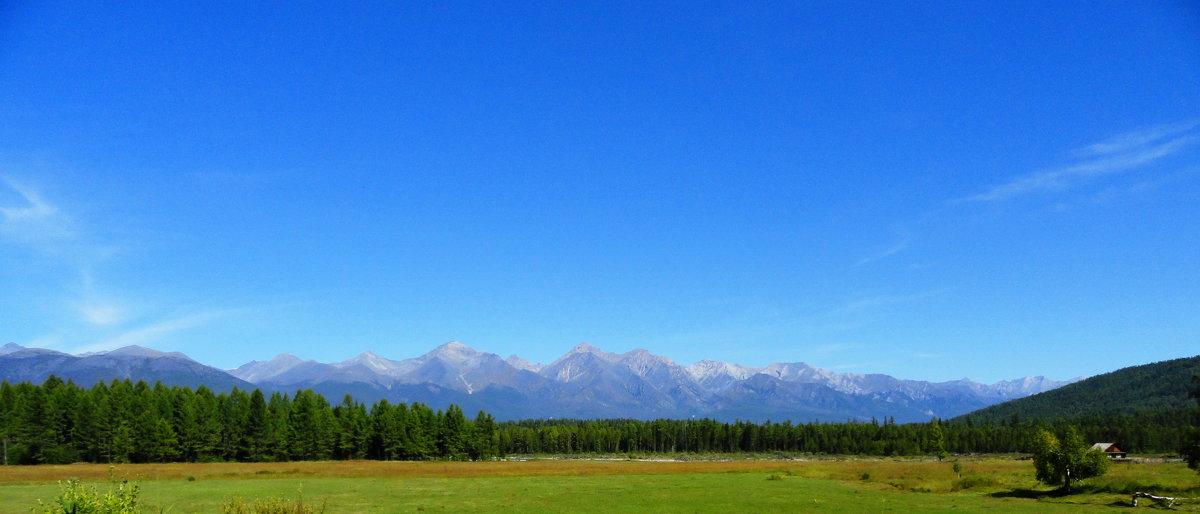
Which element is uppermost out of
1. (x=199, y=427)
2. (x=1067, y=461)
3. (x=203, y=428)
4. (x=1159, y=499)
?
(x=199, y=427)

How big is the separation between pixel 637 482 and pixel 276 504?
55387 millimetres

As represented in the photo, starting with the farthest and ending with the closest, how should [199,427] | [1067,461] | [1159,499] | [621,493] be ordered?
1. [199,427]
2. [1067,461]
3. [621,493]
4. [1159,499]

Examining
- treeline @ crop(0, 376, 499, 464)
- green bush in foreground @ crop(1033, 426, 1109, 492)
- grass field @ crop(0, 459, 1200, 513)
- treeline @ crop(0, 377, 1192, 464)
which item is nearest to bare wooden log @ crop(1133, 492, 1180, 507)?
grass field @ crop(0, 459, 1200, 513)

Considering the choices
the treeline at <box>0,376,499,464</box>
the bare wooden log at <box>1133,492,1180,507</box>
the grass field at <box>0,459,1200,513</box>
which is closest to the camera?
the grass field at <box>0,459,1200,513</box>

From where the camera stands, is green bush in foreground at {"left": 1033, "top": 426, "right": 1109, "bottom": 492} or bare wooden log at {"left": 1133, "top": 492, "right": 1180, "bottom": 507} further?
green bush in foreground at {"left": 1033, "top": 426, "right": 1109, "bottom": 492}

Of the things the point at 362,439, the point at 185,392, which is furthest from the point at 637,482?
the point at 185,392

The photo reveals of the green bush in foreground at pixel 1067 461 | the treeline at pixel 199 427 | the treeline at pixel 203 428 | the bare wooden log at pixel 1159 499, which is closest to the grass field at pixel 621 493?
the green bush in foreground at pixel 1067 461

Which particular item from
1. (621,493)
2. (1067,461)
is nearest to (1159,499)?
(1067,461)

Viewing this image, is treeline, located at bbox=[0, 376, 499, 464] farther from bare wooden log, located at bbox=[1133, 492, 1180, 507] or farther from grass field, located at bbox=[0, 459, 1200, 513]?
bare wooden log, located at bbox=[1133, 492, 1180, 507]

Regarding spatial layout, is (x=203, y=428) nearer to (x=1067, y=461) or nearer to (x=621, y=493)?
(x=621, y=493)

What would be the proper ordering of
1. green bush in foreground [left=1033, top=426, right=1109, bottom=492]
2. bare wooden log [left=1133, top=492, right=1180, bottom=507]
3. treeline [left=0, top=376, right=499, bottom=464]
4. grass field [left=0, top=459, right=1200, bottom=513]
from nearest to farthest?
grass field [left=0, top=459, right=1200, bottom=513] < bare wooden log [left=1133, top=492, right=1180, bottom=507] < green bush in foreground [left=1033, top=426, right=1109, bottom=492] < treeline [left=0, top=376, right=499, bottom=464]

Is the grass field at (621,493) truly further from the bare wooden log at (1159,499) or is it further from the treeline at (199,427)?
the treeline at (199,427)

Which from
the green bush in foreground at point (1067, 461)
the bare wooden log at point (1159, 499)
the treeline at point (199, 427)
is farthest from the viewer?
the treeline at point (199, 427)

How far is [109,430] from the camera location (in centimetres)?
11356
